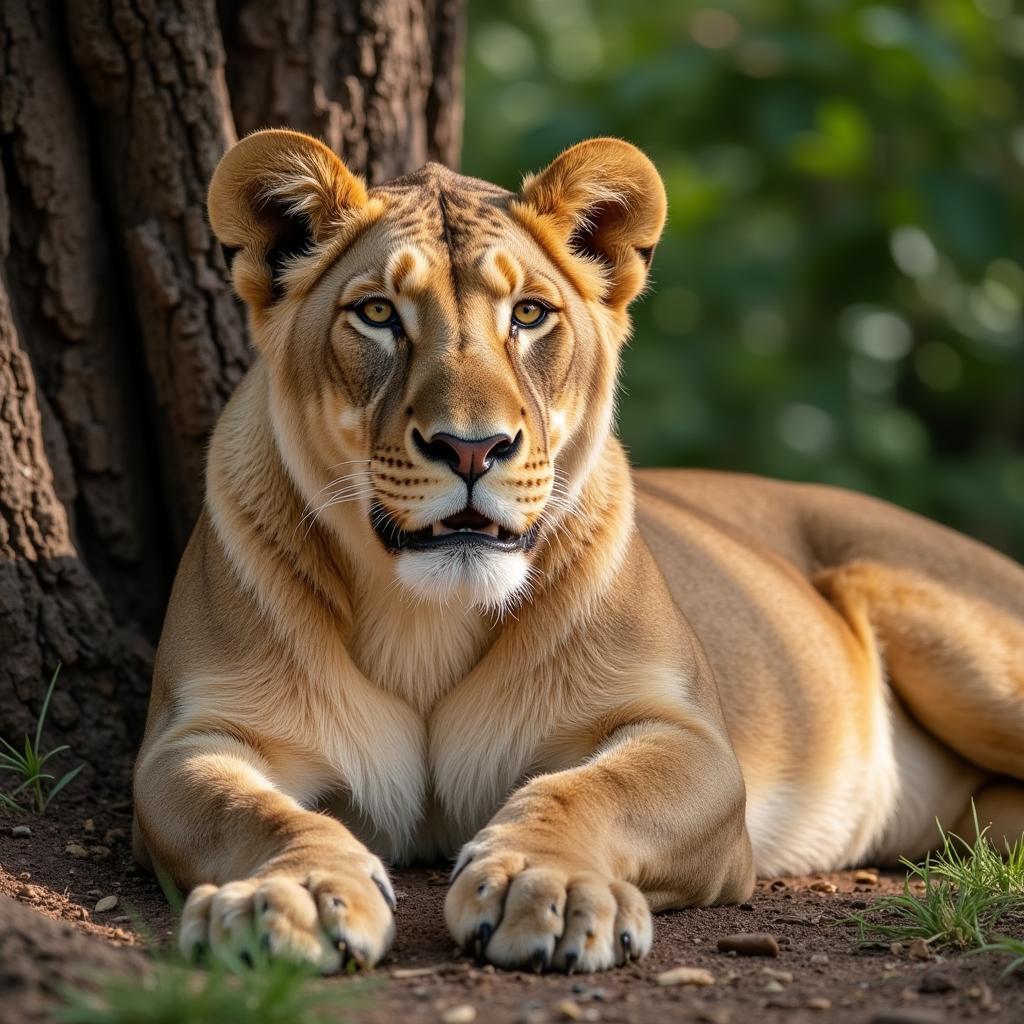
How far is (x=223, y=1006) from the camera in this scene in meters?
2.39

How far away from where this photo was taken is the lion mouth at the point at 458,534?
3387 millimetres

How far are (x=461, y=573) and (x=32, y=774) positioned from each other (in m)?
1.47

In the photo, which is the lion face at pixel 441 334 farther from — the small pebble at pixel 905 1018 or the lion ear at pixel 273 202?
the small pebble at pixel 905 1018

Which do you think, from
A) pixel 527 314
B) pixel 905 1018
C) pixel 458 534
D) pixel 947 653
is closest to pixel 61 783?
pixel 458 534

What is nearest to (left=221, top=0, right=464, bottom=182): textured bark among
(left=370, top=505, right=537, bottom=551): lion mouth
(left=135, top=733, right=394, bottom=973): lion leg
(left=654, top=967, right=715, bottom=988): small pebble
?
(left=370, top=505, right=537, bottom=551): lion mouth

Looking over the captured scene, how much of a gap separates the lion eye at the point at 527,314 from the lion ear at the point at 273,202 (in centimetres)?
48

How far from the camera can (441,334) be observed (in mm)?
3488

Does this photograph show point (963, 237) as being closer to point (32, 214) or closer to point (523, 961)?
point (32, 214)

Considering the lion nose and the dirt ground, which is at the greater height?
the lion nose

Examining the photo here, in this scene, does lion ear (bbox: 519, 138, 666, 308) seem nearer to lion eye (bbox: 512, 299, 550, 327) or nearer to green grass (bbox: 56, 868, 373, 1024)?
lion eye (bbox: 512, 299, 550, 327)

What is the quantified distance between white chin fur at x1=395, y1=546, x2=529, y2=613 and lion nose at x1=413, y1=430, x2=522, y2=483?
0.68 ft

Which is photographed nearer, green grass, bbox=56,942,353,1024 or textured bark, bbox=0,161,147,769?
green grass, bbox=56,942,353,1024

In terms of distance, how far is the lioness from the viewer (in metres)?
3.29

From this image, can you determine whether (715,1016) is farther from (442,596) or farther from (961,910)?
(442,596)
